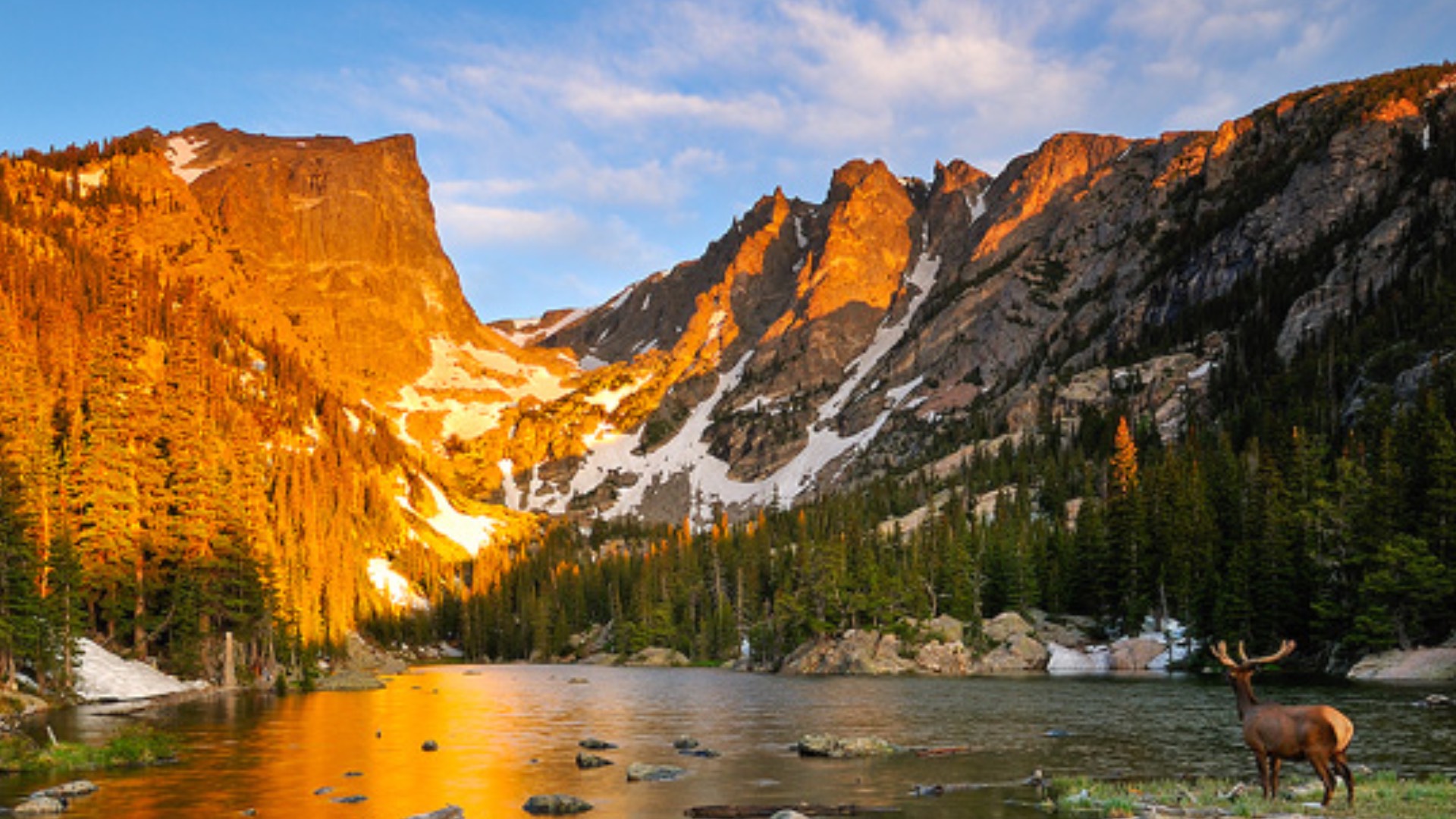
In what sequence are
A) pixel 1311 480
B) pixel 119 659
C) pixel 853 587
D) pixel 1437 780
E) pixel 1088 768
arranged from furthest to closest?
1. pixel 853 587
2. pixel 1311 480
3. pixel 119 659
4. pixel 1088 768
5. pixel 1437 780

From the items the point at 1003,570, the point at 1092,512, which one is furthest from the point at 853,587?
the point at 1092,512

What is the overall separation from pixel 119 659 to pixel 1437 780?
74704 mm

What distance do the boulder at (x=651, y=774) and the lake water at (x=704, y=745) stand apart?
47 centimetres

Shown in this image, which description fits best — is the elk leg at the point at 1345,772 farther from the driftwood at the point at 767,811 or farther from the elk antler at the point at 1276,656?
the driftwood at the point at 767,811

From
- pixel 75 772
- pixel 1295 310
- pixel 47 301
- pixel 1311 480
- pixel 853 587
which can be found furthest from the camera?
pixel 1295 310

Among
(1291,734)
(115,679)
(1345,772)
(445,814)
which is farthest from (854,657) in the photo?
(1345,772)

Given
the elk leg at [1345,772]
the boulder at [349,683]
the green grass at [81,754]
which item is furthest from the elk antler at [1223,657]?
the boulder at [349,683]

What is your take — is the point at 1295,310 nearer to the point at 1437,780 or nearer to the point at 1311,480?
the point at 1311,480

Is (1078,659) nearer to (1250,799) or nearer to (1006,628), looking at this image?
(1006,628)

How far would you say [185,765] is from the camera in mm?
36281

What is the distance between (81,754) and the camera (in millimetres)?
36125

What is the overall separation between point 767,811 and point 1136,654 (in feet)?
272

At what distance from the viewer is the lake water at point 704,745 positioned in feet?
92.9

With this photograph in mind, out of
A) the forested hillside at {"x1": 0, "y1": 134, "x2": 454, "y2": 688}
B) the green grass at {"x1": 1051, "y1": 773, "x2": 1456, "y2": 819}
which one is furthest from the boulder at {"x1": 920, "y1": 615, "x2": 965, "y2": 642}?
the green grass at {"x1": 1051, "y1": 773, "x2": 1456, "y2": 819}
